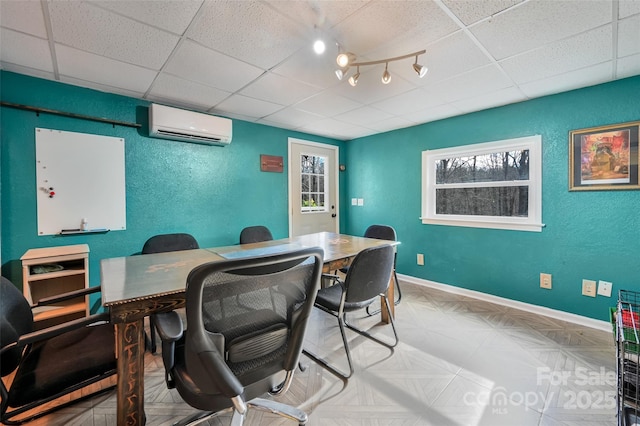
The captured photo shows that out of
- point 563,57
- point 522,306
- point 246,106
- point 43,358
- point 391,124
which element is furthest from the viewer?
point 391,124

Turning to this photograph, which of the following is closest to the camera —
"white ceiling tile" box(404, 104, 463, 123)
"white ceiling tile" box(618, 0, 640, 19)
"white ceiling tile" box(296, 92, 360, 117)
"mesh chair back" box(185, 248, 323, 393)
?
"mesh chair back" box(185, 248, 323, 393)

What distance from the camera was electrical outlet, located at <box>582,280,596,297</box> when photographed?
2.50 m

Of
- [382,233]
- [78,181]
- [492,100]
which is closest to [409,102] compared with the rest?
[492,100]

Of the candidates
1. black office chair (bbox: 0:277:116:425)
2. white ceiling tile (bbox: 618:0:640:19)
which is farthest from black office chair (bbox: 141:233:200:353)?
white ceiling tile (bbox: 618:0:640:19)

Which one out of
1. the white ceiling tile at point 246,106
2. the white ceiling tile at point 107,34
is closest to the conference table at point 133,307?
the white ceiling tile at point 107,34

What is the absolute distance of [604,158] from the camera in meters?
2.41

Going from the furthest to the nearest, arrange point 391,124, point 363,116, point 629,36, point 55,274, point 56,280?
point 391,124, point 363,116, point 56,280, point 55,274, point 629,36

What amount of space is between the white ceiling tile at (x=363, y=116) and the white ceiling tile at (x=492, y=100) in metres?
0.82

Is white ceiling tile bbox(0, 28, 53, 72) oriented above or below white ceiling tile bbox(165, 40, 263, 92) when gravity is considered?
below

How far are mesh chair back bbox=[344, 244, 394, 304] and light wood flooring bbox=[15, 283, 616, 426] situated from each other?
53 centimetres

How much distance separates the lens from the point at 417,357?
204 cm

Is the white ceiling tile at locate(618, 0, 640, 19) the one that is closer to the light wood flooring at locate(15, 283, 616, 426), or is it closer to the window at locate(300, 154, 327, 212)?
the light wood flooring at locate(15, 283, 616, 426)

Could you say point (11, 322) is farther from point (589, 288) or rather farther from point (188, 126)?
point (589, 288)

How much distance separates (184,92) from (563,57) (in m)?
3.19
